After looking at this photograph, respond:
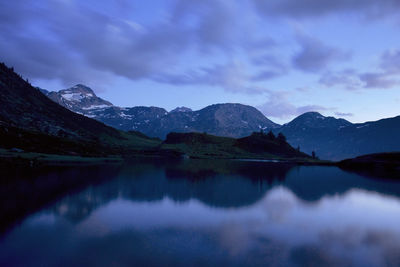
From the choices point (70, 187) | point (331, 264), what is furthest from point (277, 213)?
point (70, 187)

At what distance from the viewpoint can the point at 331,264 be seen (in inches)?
894

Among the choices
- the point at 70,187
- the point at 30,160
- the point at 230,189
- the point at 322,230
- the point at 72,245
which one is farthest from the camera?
the point at 30,160

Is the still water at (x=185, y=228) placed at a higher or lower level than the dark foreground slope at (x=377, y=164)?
lower

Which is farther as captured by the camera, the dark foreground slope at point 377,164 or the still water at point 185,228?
the dark foreground slope at point 377,164

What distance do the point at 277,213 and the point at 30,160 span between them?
78.4 metres

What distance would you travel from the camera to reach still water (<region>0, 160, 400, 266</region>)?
22750mm

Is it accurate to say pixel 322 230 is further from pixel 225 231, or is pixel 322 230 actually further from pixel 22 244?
pixel 22 244

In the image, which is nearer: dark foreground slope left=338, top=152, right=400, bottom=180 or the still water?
the still water

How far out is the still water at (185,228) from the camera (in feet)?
74.6

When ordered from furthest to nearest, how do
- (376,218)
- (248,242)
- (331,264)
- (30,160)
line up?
(30,160), (376,218), (248,242), (331,264)

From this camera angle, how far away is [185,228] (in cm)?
3159

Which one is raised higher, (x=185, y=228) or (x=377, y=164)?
(x=377, y=164)

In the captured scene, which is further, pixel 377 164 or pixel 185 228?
pixel 377 164

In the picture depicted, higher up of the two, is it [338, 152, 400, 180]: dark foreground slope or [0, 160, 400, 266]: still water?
[338, 152, 400, 180]: dark foreground slope
